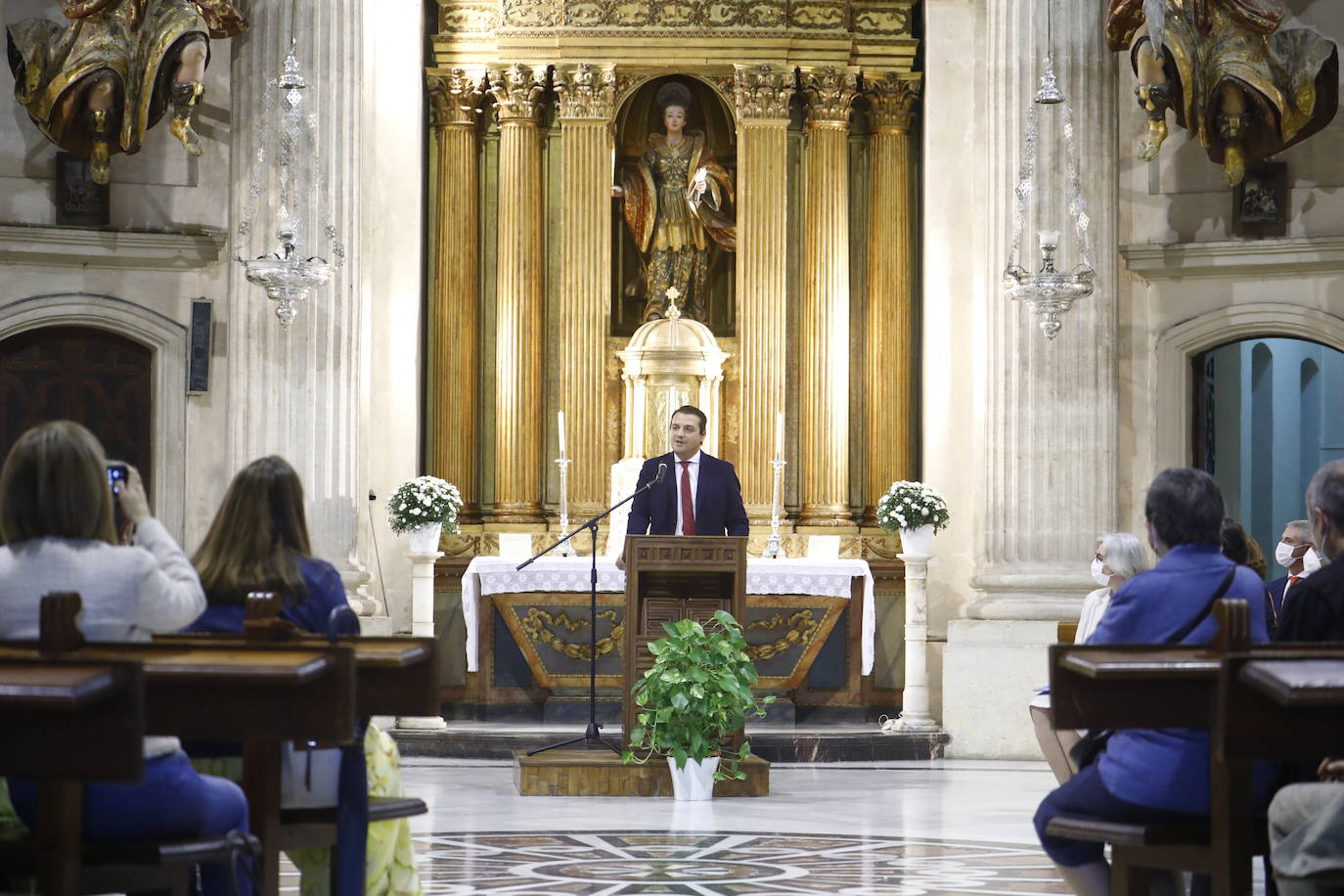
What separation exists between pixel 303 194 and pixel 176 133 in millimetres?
775

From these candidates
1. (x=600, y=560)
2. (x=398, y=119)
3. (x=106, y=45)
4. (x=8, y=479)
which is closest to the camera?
(x=8, y=479)

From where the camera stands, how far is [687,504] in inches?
381

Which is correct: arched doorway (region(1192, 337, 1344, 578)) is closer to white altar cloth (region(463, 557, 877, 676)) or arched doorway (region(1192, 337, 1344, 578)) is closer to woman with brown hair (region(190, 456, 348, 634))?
white altar cloth (region(463, 557, 877, 676))

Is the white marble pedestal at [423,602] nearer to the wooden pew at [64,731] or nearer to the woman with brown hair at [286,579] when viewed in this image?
the woman with brown hair at [286,579]

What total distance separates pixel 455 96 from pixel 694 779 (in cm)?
619

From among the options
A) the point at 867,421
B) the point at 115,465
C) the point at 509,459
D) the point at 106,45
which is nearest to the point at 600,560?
the point at 509,459

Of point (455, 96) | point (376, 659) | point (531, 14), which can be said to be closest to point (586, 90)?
point (531, 14)

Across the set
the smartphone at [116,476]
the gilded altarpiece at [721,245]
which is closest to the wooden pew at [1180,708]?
the smartphone at [116,476]

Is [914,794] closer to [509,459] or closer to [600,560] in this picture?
[600,560]

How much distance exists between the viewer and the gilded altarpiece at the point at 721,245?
13.5 metres

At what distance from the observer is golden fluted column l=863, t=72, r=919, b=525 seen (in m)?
13.6

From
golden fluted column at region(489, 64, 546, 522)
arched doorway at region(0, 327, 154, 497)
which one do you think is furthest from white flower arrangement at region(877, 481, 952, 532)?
arched doorway at region(0, 327, 154, 497)

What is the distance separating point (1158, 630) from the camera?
4.82 meters

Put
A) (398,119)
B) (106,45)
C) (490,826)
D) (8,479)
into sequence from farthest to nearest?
1. (398,119)
2. (106,45)
3. (490,826)
4. (8,479)
